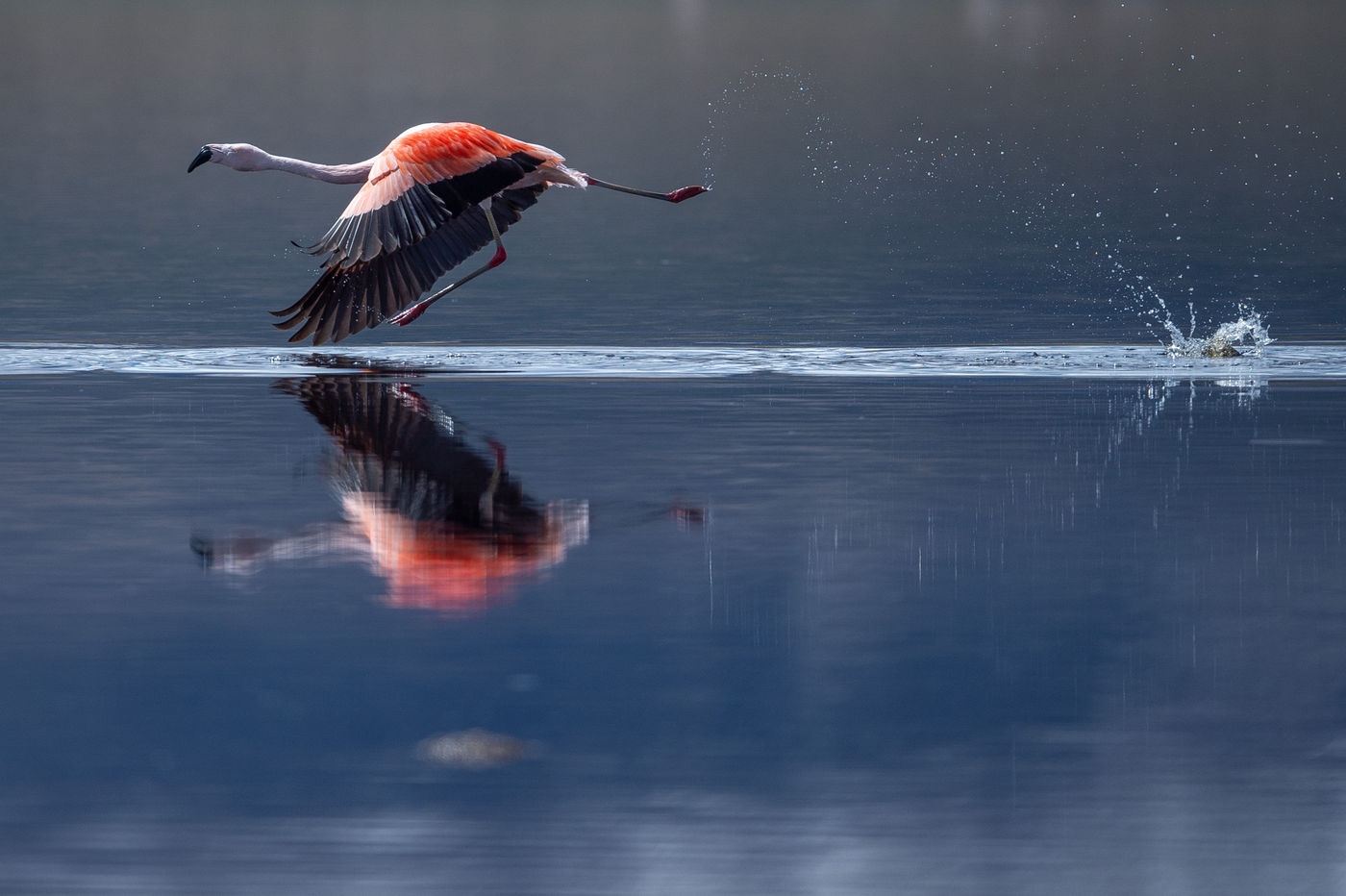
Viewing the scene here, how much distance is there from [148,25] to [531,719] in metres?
82.6

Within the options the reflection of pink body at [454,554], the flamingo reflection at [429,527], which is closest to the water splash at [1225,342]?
the flamingo reflection at [429,527]

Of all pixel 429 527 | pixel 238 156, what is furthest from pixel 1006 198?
pixel 429 527

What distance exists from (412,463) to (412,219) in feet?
10.1

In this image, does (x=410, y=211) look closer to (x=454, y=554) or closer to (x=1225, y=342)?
(x=454, y=554)

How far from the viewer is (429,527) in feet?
29.5

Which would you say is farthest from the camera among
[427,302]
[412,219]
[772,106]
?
[772,106]

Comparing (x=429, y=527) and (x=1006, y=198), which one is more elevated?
(x=1006, y=198)

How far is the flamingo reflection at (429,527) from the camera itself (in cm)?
810

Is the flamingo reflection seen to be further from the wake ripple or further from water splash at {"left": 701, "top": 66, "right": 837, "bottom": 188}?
water splash at {"left": 701, "top": 66, "right": 837, "bottom": 188}

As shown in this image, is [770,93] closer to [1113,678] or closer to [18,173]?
[18,173]

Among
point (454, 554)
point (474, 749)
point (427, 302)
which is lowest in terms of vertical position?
point (474, 749)

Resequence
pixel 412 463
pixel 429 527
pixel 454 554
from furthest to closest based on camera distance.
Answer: pixel 412 463, pixel 429 527, pixel 454 554

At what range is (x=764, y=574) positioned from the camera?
26.9ft

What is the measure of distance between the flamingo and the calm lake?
0.42 m
